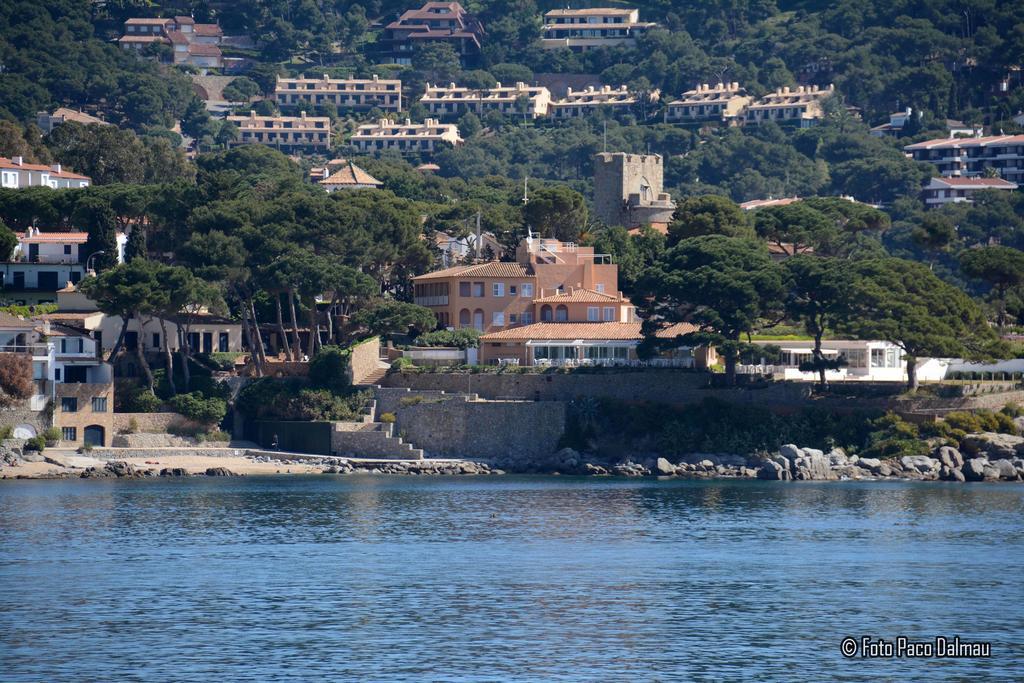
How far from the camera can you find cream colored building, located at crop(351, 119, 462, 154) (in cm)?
18938

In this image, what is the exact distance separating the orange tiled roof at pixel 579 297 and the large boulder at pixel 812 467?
15.1 meters

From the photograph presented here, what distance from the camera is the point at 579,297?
289 feet

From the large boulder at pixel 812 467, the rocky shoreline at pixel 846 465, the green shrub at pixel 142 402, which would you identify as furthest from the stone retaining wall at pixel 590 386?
the green shrub at pixel 142 402

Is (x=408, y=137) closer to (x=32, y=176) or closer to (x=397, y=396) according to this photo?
(x=32, y=176)

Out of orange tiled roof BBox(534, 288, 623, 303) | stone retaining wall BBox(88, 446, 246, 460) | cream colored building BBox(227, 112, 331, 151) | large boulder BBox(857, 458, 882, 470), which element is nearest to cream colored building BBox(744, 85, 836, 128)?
cream colored building BBox(227, 112, 331, 151)

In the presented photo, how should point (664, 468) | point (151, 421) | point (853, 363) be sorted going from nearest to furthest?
point (664, 468) < point (151, 421) < point (853, 363)

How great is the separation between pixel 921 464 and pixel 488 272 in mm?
23834

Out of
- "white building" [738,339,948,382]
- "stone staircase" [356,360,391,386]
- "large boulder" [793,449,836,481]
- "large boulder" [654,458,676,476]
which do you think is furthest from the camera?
"stone staircase" [356,360,391,386]

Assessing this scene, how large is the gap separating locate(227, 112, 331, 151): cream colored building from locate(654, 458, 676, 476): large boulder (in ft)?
397

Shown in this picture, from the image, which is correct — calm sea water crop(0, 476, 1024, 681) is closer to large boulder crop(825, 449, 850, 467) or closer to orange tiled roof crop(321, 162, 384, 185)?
large boulder crop(825, 449, 850, 467)

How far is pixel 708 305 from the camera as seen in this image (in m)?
80.4

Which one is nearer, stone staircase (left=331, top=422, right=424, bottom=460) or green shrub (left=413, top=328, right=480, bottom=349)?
stone staircase (left=331, top=422, right=424, bottom=460)

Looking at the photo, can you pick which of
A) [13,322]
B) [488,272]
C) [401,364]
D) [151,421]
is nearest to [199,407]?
[151,421]

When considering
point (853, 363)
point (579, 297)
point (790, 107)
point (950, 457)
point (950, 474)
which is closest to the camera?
point (950, 474)
